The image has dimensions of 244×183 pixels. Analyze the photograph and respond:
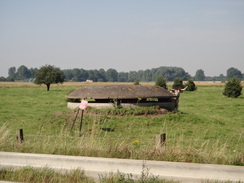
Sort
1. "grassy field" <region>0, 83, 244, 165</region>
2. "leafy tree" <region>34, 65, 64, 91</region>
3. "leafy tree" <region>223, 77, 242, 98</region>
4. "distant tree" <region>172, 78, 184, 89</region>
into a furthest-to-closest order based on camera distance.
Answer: "leafy tree" <region>34, 65, 64, 91</region> < "distant tree" <region>172, 78, 184, 89</region> < "leafy tree" <region>223, 77, 242, 98</region> < "grassy field" <region>0, 83, 244, 165</region>

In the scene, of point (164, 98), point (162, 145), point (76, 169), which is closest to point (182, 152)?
point (162, 145)

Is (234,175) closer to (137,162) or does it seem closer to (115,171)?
(137,162)

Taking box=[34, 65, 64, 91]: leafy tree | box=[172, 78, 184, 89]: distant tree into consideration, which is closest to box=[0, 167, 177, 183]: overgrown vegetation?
box=[172, 78, 184, 89]: distant tree

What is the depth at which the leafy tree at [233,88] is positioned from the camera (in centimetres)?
3656

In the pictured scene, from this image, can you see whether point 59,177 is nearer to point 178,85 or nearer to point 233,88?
point 233,88

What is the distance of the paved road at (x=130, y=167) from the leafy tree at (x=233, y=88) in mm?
32411

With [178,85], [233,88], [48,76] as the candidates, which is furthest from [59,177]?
[48,76]

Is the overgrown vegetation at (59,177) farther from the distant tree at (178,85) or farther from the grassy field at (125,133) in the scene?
the distant tree at (178,85)

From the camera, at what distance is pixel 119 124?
14.9 metres

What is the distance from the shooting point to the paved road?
5.75 metres

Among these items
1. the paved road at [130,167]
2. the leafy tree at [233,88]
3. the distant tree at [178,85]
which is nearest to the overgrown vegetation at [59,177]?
the paved road at [130,167]

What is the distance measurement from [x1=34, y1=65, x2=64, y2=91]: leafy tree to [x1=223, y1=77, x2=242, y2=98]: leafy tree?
28.0 meters

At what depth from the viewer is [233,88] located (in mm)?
36625

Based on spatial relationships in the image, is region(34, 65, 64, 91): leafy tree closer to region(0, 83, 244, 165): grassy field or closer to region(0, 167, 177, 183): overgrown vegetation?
region(0, 83, 244, 165): grassy field
